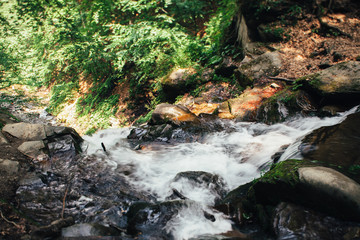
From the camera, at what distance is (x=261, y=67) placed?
7.34 m

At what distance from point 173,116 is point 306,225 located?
191 inches

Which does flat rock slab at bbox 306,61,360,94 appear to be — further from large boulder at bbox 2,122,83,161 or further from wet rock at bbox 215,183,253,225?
large boulder at bbox 2,122,83,161

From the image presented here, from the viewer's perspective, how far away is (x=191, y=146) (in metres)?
5.53

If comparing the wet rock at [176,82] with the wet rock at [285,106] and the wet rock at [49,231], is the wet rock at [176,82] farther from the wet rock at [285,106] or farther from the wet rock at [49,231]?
the wet rock at [49,231]

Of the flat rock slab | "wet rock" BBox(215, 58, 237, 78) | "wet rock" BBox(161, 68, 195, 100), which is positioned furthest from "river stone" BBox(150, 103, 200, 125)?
the flat rock slab

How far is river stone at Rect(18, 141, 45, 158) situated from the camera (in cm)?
405

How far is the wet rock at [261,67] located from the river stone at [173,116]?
259cm

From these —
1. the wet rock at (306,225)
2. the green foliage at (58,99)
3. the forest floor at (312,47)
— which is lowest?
the green foliage at (58,99)

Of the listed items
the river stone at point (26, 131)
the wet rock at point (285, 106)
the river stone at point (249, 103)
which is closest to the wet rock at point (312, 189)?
the wet rock at point (285, 106)

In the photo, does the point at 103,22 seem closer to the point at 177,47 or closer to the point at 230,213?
the point at 177,47

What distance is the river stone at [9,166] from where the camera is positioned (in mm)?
3357

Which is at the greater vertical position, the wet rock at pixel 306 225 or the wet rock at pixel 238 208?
the wet rock at pixel 306 225

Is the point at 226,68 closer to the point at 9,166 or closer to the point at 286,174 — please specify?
the point at 286,174

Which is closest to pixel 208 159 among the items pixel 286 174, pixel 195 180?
pixel 195 180
